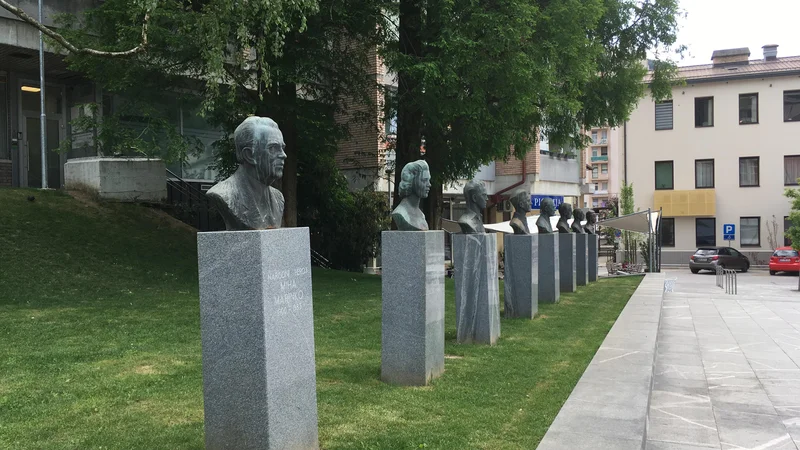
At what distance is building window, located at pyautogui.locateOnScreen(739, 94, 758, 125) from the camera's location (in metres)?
38.5

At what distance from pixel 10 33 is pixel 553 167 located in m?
25.0

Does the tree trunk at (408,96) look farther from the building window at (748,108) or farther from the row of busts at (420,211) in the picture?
the building window at (748,108)

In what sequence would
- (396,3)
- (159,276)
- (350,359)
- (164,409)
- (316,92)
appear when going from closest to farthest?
1. (164,409)
2. (350,359)
3. (159,276)
4. (396,3)
5. (316,92)

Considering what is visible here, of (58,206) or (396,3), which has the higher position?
(396,3)

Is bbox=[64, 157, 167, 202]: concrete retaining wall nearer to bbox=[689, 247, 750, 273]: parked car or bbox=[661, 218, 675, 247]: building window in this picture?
bbox=[689, 247, 750, 273]: parked car

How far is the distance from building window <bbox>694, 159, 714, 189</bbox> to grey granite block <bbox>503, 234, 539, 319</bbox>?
32732 millimetres

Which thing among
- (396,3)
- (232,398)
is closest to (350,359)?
(232,398)

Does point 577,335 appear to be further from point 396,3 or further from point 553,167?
point 553,167

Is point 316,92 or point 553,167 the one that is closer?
point 316,92

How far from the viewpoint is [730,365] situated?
8.87 metres

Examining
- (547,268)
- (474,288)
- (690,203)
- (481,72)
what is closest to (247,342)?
(474,288)

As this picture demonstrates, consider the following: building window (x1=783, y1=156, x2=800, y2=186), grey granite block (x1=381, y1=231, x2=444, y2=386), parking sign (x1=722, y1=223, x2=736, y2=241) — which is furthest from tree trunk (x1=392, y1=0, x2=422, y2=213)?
building window (x1=783, y1=156, x2=800, y2=186)

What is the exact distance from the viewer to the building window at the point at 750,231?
38.2 meters

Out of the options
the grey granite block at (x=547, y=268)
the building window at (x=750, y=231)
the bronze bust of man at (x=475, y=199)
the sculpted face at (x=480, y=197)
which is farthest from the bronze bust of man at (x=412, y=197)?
the building window at (x=750, y=231)
